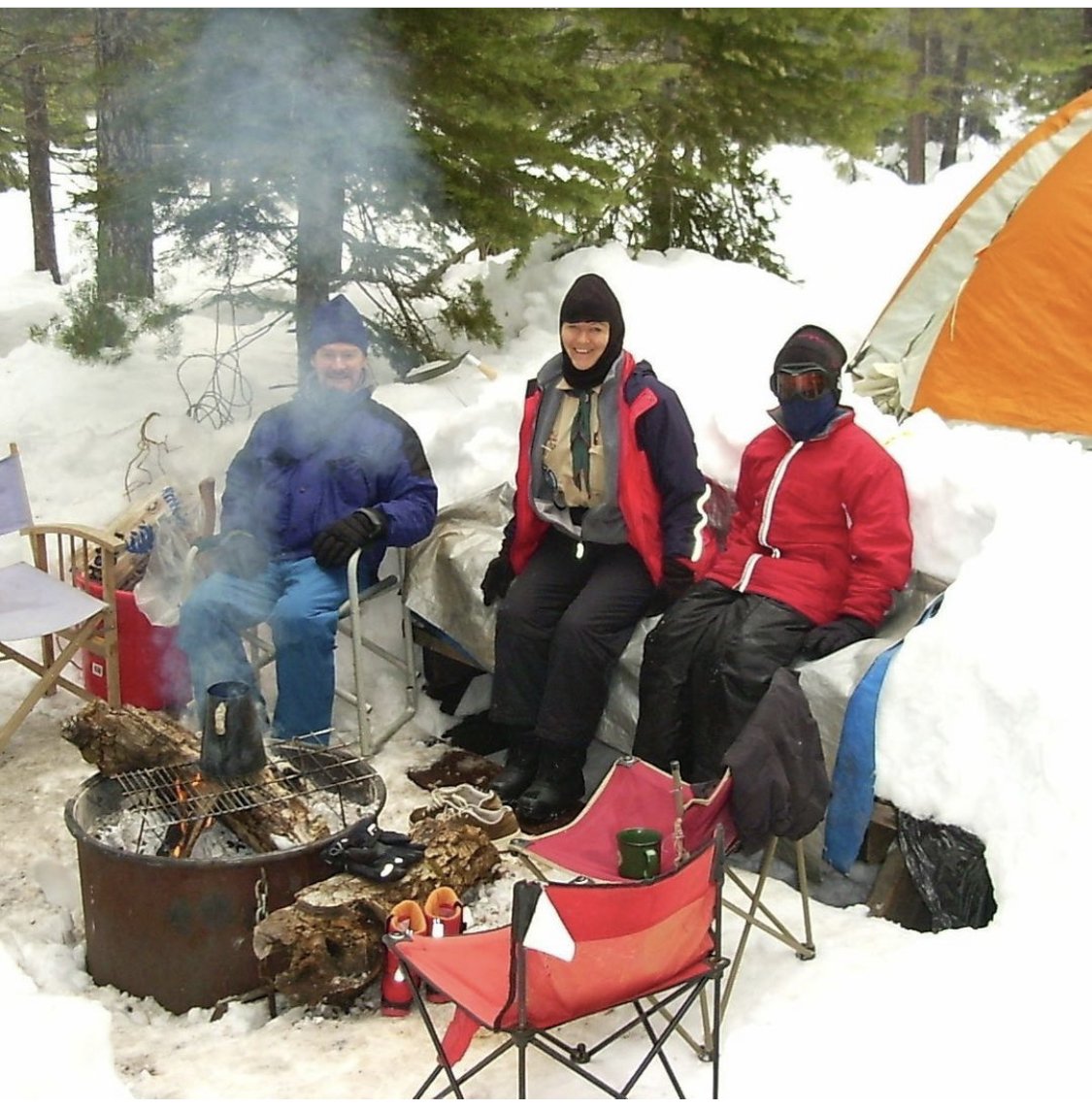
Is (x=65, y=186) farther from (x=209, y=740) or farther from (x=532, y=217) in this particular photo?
(x=209, y=740)

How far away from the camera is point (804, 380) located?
4.12m

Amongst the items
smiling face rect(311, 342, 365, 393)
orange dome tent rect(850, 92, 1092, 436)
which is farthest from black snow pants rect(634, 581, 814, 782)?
orange dome tent rect(850, 92, 1092, 436)

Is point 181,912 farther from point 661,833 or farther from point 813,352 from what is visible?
point 813,352

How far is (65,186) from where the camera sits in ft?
54.7

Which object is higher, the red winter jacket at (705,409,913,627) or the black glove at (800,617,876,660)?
the red winter jacket at (705,409,913,627)

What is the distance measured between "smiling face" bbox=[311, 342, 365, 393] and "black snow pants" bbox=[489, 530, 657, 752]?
1008 millimetres

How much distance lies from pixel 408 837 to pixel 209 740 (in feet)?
2.11

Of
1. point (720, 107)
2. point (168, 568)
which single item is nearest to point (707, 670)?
point (168, 568)

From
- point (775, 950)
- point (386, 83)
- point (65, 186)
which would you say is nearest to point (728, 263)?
point (386, 83)

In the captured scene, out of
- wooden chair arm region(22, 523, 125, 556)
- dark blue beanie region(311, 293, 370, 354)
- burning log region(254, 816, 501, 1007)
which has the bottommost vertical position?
burning log region(254, 816, 501, 1007)

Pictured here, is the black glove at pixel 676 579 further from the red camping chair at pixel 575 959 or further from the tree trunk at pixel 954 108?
the tree trunk at pixel 954 108

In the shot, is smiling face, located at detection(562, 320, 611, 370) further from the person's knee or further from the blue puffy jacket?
the person's knee

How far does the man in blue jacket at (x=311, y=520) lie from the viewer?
4.60 meters

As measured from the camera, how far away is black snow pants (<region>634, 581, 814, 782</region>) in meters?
3.90
